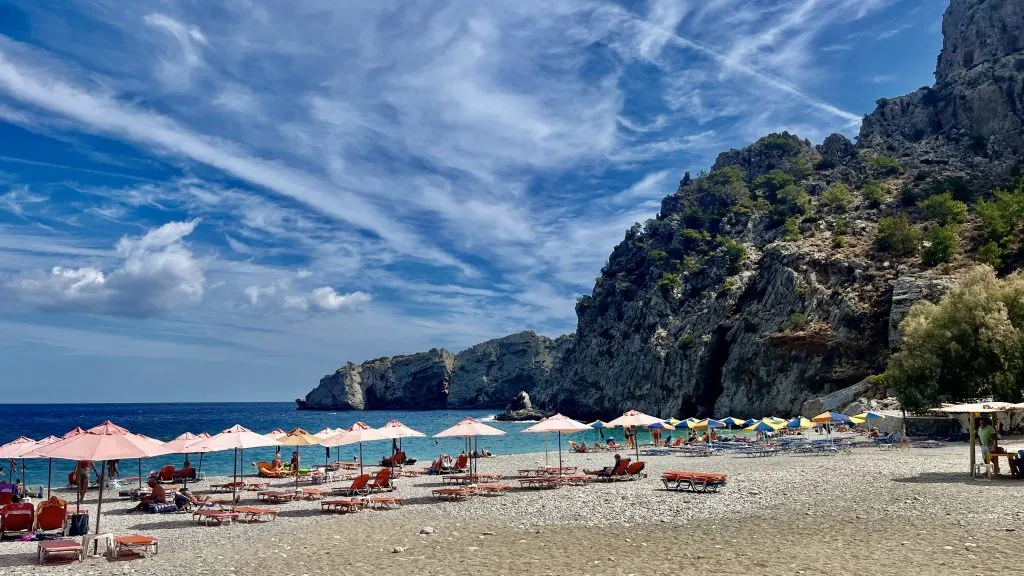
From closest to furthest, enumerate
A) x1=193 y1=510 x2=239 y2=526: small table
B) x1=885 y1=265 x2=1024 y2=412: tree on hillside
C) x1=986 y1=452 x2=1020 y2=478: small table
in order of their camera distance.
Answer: x1=193 y1=510 x2=239 y2=526: small table, x1=986 y1=452 x2=1020 y2=478: small table, x1=885 y1=265 x2=1024 y2=412: tree on hillside

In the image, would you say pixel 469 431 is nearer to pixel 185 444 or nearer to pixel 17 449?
pixel 185 444

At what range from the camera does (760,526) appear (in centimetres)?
1334

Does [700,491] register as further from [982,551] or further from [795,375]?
[795,375]

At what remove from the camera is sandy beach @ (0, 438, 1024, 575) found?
1022 centimetres

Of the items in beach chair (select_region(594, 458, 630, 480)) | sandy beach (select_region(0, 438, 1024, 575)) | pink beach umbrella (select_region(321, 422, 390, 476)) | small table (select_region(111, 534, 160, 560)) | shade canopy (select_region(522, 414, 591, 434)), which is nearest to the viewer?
sandy beach (select_region(0, 438, 1024, 575))

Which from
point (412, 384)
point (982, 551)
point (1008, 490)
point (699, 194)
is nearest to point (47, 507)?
point (982, 551)

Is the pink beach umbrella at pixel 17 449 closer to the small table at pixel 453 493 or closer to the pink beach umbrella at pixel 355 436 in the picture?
the pink beach umbrella at pixel 355 436

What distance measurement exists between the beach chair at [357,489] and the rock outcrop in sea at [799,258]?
47582 millimetres

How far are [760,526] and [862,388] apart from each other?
161ft

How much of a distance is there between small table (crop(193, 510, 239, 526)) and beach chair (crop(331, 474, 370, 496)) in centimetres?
454

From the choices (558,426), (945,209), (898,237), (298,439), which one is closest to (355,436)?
(298,439)

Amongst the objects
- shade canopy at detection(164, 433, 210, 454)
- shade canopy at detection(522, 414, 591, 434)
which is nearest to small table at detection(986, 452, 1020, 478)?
shade canopy at detection(522, 414, 591, 434)

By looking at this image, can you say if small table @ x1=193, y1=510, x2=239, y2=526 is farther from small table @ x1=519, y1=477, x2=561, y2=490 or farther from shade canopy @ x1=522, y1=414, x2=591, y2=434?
shade canopy @ x1=522, y1=414, x2=591, y2=434

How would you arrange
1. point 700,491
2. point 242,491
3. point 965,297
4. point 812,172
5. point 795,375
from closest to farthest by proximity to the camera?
point 700,491
point 242,491
point 965,297
point 795,375
point 812,172
